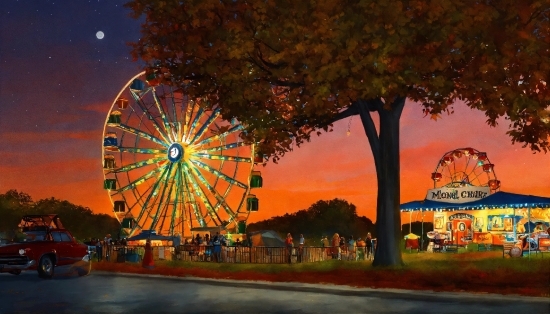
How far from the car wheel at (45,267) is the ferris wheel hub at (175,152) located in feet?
79.4

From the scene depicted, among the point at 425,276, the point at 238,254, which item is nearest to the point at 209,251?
the point at 238,254

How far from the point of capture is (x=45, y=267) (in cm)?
2812

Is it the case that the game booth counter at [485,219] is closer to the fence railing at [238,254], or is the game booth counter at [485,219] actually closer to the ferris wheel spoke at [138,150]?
the fence railing at [238,254]

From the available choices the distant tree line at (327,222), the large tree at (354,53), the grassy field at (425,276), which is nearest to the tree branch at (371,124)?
the large tree at (354,53)

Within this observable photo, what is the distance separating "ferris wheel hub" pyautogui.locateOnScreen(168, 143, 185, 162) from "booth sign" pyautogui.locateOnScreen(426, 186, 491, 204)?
17.7 metres

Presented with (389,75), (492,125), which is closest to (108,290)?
(389,75)

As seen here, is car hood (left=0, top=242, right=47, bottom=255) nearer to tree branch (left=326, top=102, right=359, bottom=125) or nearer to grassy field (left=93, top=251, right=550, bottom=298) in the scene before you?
grassy field (left=93, top=251, right=550, bottom=298)

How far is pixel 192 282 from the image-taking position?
2625 cm

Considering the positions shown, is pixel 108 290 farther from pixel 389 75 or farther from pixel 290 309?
pixel 389 75

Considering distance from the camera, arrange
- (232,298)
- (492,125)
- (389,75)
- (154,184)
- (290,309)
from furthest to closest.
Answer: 1. (154,184)
2. (492,125)
3. (389,75)
4. (232,298)
5. (290,309)

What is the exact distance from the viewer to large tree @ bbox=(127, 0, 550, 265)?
782 inches

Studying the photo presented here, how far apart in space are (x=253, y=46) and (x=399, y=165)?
7799 mm

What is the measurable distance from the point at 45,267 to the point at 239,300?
12508 millimetres

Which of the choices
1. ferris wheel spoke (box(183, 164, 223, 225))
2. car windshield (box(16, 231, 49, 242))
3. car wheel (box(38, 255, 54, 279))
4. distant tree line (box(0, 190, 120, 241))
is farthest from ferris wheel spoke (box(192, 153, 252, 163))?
distant tree line (box(0, 190, 120, 241))
